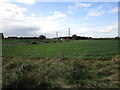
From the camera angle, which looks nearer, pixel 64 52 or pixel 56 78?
pixel 56 78

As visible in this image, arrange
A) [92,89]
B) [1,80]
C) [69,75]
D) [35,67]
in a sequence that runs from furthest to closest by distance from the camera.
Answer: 1. [35,67]
2. [69,75]
3. [1,80]
4. [92,89]

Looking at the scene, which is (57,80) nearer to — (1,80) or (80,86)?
(80,86)

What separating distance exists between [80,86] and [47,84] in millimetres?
1213

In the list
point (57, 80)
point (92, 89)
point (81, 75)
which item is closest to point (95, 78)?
point (81, 75)

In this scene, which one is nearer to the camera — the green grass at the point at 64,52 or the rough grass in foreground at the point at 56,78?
the rough grass in foreground at the point at 56,78

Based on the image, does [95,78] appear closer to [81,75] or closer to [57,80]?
[81,75]

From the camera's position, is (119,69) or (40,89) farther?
(119,69)

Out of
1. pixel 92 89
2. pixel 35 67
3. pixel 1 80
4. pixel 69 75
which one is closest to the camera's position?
pixel 92 89

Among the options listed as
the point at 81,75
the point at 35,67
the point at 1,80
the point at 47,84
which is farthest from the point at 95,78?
the point at 1,80

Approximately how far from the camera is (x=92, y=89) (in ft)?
19.4

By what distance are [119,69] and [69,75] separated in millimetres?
2644

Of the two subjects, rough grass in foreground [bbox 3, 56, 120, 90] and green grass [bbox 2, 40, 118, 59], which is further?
green grass [bbox 2, 40, 118, 59]

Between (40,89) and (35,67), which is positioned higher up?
(35,67)

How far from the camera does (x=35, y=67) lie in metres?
7.52
